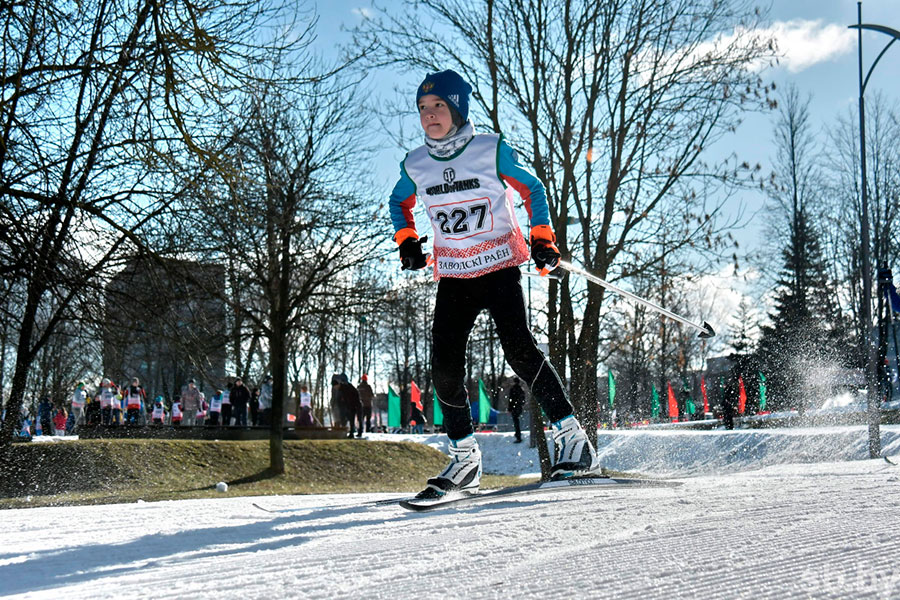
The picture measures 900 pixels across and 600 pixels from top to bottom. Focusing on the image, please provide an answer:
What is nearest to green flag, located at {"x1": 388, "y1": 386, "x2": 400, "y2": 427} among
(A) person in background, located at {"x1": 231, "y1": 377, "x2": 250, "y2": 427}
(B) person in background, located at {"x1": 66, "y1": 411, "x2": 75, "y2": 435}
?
(A) person in background, located at {"x1": 231, "y1": 377, "x2": 250, "y2": 427}

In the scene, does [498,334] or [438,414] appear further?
[438,414]

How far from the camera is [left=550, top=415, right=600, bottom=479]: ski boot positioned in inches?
167

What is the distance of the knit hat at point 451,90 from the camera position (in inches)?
174

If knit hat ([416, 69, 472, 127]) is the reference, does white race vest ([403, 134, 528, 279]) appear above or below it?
below

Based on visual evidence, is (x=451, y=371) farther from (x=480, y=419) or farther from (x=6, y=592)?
(x=480, y=419)

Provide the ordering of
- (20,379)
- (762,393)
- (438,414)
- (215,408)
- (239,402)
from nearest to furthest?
(20,379), (438,414), (239,402), (215,408), (762,393)

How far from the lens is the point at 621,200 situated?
11.3m

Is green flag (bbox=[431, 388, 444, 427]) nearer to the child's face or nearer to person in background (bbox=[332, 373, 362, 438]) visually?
the child's face

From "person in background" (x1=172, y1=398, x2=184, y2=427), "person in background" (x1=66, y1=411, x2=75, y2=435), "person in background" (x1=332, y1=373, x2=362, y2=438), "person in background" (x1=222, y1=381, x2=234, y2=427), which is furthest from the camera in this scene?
"person in background" (x1=66, y1=411, x2=75, y2=435)

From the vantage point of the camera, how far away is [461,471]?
4.47 meters

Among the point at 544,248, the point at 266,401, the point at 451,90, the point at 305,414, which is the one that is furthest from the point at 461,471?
the point at 305,414

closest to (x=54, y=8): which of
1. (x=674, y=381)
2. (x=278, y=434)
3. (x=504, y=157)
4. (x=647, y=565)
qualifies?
(x=504, y=157)

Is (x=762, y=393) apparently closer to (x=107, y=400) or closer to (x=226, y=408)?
(x=226, y=408)

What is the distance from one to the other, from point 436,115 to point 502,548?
109 inches
